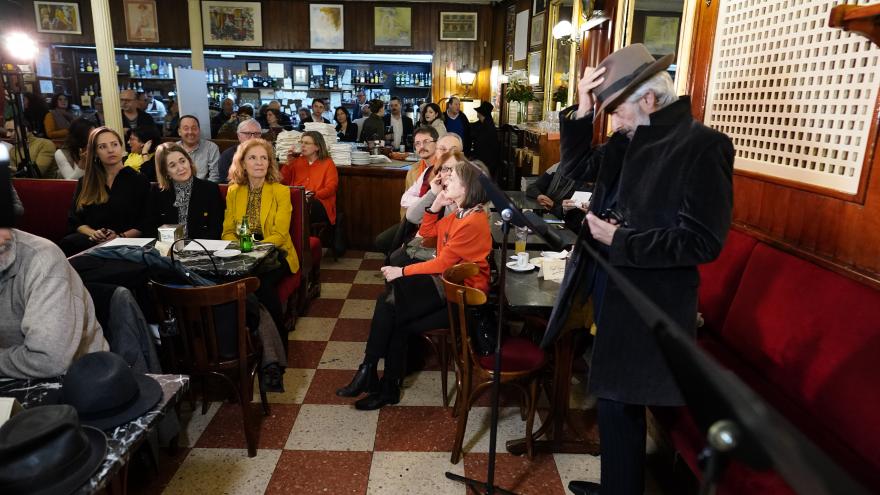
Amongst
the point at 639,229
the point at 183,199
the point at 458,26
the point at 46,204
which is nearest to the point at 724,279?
the point at 639,229

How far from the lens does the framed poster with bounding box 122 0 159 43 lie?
1002 cm

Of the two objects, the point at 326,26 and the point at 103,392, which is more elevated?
the point at 326,26

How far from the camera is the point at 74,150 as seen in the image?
5.14 m

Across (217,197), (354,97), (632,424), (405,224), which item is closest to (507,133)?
(354,97)

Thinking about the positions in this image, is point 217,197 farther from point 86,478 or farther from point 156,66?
point 156,66

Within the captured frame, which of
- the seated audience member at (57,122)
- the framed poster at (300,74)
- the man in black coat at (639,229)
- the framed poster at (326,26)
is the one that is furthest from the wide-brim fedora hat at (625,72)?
the framed poster at (300,74)

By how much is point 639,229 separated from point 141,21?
11.0 metres

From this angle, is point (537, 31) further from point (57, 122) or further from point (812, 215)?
point (57, 122)

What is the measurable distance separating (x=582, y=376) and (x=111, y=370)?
8.70ft

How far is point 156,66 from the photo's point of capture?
10.8 metres

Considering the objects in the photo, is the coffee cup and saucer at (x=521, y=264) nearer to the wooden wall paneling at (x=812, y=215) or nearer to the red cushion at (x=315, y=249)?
A: the wooden wall paneling at (x=812, y=215)

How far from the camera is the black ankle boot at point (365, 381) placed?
3.03 metres

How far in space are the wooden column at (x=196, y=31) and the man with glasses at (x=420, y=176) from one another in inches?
249

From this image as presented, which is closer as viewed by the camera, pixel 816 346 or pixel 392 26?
pixel 816 346
